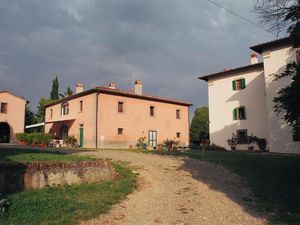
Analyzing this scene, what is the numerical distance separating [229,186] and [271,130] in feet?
54.2

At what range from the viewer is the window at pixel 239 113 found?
30.6 metres

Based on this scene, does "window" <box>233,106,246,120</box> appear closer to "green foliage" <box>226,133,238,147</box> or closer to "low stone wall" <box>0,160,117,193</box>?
"green foliage" <box>226,133,238,147</box>

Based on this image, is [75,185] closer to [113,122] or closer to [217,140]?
[113,122]

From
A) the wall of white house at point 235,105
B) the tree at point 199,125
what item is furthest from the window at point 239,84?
the tree at point 199,125

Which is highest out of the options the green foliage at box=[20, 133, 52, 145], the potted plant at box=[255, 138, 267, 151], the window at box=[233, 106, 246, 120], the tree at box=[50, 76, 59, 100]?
the tree at box=[50, 76, 59, 100]

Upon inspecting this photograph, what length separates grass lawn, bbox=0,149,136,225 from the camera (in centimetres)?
643

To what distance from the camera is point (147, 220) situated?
7.09 meters

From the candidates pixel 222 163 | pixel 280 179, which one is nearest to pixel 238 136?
pixel 222 163

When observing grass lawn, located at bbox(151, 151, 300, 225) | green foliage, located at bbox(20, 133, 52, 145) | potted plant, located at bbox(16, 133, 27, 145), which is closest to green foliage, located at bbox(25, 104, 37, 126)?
potted plant, located at bbox(16, 133, 27, 145)

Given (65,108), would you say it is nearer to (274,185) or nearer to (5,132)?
(5,132)

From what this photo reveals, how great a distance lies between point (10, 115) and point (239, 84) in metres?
29.2

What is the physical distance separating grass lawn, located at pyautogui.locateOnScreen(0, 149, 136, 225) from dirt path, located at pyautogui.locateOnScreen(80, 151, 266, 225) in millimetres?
303

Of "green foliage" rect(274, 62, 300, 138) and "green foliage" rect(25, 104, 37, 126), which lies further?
"green foliage" rect(25, 104, 37, 126)

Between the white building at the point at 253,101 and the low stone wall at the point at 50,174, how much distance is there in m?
18.3
